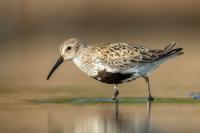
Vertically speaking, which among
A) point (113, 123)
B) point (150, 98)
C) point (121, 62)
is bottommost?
point (113, 123)

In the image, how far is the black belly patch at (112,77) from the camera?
50.1 feet

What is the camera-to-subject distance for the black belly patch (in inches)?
602

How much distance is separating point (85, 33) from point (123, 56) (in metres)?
10.3

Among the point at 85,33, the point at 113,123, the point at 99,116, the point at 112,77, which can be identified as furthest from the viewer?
the point at 85,33

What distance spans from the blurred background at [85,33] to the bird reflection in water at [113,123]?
3847 mm

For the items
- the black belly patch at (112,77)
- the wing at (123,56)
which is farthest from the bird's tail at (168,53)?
the black belly patch at (112,77)

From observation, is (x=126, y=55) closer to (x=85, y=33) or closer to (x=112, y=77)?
(x=112, y=77)

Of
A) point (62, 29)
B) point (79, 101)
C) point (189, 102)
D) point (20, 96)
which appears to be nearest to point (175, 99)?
point (189, 102)

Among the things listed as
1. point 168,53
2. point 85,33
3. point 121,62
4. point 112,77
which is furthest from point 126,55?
point 85,33

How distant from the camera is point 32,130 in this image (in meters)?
12.2

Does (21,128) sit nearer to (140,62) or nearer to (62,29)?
(140,62)

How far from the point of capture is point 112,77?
15.3 meters

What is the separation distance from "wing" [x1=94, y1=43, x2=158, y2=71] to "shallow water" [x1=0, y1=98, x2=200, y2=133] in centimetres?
62

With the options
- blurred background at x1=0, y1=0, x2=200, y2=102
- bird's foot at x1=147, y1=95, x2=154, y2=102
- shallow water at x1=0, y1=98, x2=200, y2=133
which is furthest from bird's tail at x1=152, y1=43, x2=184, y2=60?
blurred background at x1=0, y1=0, x2=200, y2=102
